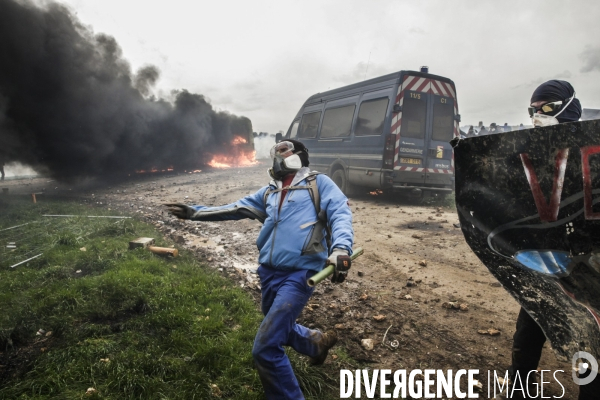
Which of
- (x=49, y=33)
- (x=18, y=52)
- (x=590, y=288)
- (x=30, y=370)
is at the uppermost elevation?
(x=49, y=33)

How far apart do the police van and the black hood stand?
630cm

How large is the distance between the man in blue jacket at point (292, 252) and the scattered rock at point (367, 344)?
391 mm

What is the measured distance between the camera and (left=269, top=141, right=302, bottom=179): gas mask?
105 inches

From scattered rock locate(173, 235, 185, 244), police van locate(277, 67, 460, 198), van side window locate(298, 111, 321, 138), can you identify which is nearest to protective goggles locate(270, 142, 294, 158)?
scattered rock locate(173, 235, 185, 244)

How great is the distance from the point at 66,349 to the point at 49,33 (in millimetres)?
17596

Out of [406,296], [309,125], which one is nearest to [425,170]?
[309,125]

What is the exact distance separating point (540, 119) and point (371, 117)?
22.8ft

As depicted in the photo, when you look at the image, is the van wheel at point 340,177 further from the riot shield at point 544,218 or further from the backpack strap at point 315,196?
the riot shield at point 544,218

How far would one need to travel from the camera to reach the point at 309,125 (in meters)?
11.4

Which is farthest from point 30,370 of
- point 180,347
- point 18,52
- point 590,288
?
point 18,52

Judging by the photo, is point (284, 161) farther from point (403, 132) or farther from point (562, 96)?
point (403, 132)

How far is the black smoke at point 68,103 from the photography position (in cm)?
1400

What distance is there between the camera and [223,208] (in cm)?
297

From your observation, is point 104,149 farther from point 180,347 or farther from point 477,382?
point 477,382
